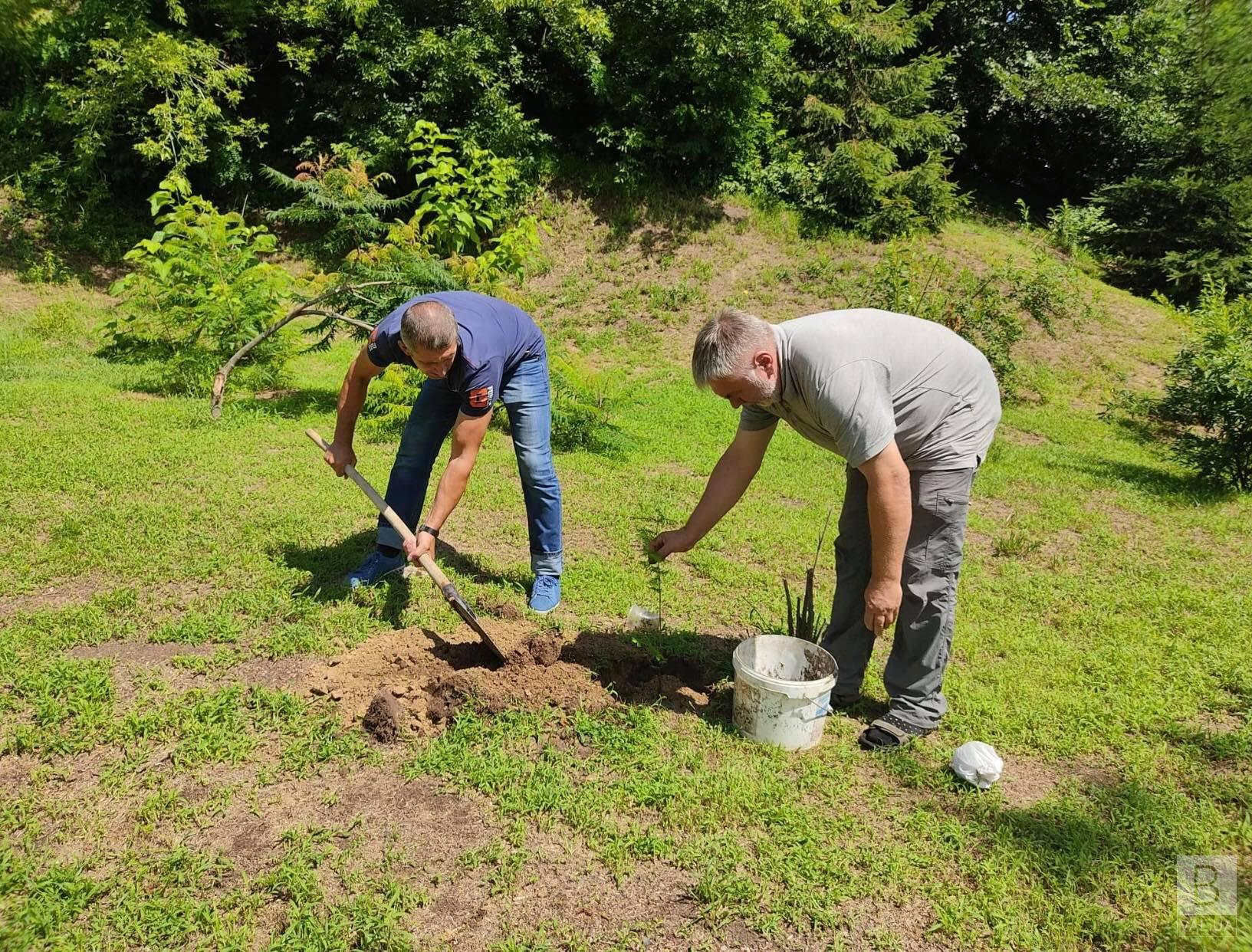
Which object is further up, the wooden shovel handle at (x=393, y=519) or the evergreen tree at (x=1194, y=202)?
the evergreen tree at (x=1194, y=202)

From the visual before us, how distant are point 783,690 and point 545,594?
1.68 metres

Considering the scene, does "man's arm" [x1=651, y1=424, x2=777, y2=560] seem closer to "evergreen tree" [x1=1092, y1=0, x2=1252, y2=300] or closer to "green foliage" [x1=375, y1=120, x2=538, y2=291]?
"green foliage" [x1=375, y1=120, x2=538, y2=291]

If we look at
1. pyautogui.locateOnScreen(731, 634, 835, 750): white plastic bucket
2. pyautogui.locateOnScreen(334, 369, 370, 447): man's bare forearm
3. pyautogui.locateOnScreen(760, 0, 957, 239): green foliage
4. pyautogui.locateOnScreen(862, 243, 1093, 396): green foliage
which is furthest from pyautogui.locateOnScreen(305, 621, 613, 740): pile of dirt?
pyautogui.locateOnScreen(760, 0, 957, 239): green foliage

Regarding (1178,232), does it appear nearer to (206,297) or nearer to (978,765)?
(978,765)

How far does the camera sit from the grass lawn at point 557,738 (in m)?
2.61

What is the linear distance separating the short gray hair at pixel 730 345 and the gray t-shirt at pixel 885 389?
144mm

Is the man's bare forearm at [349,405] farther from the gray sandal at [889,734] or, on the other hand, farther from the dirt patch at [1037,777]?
the dirt patch at [1037,777]

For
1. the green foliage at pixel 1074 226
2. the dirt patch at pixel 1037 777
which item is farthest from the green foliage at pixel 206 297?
the green foliage at pixel 1074 226

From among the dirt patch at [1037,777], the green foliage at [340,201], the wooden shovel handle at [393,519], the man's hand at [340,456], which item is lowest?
the dirt patch at [1037,777]

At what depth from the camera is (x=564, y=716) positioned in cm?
350

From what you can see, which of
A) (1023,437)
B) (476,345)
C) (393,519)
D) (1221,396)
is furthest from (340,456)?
(1023,437)

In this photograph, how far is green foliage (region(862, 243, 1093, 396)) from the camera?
1041 centimetres

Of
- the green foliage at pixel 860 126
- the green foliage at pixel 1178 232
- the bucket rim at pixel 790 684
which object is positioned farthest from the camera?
the green foliage at pixel 860 126

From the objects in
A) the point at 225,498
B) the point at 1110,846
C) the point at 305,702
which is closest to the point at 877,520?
the point at 1110,846
